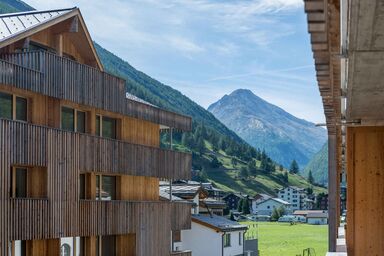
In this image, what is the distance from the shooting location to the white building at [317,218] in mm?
162750

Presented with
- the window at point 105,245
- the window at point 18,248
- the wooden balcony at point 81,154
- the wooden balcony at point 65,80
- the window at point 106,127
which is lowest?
the window at point 105,245

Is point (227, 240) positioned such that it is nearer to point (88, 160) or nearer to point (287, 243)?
point (88, 160)

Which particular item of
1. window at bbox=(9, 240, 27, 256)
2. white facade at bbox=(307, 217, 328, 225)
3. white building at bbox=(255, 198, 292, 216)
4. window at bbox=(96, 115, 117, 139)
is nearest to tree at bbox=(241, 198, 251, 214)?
white facade at bbox=(307, 217, 328, 225)

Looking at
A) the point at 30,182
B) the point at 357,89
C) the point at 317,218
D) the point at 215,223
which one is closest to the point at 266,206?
the point at 317,218

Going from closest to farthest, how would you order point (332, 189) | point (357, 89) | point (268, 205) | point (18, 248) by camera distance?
point (357, 89)
point (332, 189)
point (18, 248)
point (268, 205)

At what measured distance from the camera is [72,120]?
960 inches

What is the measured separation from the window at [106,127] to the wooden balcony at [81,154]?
110cm

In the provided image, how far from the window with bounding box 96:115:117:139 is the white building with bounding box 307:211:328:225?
13924cm

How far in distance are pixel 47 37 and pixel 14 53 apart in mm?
2926

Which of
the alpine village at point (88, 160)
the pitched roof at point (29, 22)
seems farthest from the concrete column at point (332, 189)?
the pitched roof at point (29, 22)

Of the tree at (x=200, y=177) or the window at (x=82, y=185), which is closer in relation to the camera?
the window at (x=82, y=185)

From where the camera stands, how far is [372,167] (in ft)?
29.0

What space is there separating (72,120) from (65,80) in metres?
2.15

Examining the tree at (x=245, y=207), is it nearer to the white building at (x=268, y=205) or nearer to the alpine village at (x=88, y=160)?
the white building at (x=268, y=205)
